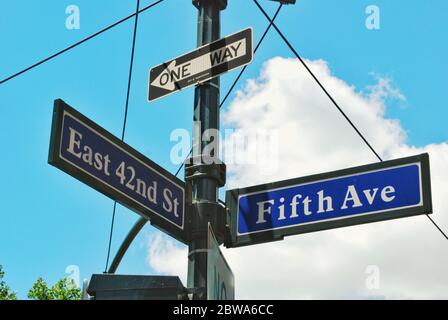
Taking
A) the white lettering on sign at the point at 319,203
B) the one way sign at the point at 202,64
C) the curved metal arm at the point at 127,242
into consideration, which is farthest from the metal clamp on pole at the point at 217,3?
the curved metal arm at the point at 127,242

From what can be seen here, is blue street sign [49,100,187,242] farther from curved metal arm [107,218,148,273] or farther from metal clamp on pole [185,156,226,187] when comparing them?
curved metal arm [107,218,148,273]

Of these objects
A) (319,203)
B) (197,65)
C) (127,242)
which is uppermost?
(197,65)

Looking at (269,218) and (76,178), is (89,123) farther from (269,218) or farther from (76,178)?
(269,218)

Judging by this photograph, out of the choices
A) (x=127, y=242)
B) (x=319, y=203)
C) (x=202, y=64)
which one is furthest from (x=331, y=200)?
(x=127, y=242)

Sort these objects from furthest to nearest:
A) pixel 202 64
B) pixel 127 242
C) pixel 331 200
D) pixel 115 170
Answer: pixel 202 64 < pixel 127 242 < pixel 331 200 < pixel 115 170

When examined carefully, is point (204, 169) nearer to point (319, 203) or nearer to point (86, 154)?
point (319, 203)

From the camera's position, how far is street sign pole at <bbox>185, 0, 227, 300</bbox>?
523 cm

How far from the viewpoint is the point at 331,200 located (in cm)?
547

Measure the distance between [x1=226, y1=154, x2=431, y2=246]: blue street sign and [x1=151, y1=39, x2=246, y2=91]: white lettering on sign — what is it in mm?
1054

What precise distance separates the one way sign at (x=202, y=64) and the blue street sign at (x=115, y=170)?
0.98 m

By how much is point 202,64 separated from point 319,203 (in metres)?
1.52

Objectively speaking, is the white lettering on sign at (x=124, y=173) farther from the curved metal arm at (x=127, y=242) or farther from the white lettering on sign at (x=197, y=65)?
the white lettering on sign at (x=197, y=65)
